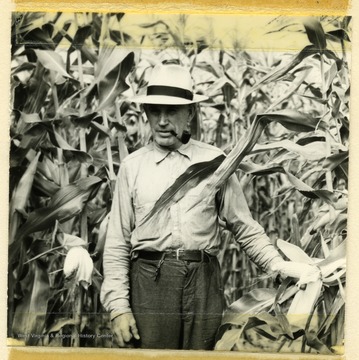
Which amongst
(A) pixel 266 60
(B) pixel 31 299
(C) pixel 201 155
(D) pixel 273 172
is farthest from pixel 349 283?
(B) pixel 31 299

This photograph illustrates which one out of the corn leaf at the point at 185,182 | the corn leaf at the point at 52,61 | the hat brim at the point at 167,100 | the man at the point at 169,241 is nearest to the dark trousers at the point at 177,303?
the man at the point at 169,241

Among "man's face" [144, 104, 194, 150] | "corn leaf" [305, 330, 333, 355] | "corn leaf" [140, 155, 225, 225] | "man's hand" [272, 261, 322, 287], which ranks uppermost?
"man's face" [144, 104, 194, 150]

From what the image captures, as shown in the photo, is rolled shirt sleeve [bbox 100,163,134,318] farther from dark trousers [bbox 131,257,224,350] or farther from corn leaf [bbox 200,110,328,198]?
corn leaf [bbox 200,110,328,198]

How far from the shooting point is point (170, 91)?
62.0 inches

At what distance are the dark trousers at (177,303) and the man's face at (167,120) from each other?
0.32 meters

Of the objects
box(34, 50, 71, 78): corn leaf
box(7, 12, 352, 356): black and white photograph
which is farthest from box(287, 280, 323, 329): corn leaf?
box(34, 50, 71, 78): corn leaf

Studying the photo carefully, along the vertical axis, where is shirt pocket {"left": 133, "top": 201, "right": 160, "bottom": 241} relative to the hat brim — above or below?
below

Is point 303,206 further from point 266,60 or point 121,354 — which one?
point 121,354

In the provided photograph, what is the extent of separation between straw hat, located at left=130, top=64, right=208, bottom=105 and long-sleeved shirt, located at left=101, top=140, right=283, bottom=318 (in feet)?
0.37

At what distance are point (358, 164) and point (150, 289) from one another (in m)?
0.63

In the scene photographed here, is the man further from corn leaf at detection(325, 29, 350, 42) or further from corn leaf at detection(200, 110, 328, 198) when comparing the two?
corn leaf at detection(325, 29, 350, 42)

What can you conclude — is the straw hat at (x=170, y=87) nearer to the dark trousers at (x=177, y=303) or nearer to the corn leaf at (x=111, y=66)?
the corn leaf at (x=111, y=66)

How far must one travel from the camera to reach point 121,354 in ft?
5.24

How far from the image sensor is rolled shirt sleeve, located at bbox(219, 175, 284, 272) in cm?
159
